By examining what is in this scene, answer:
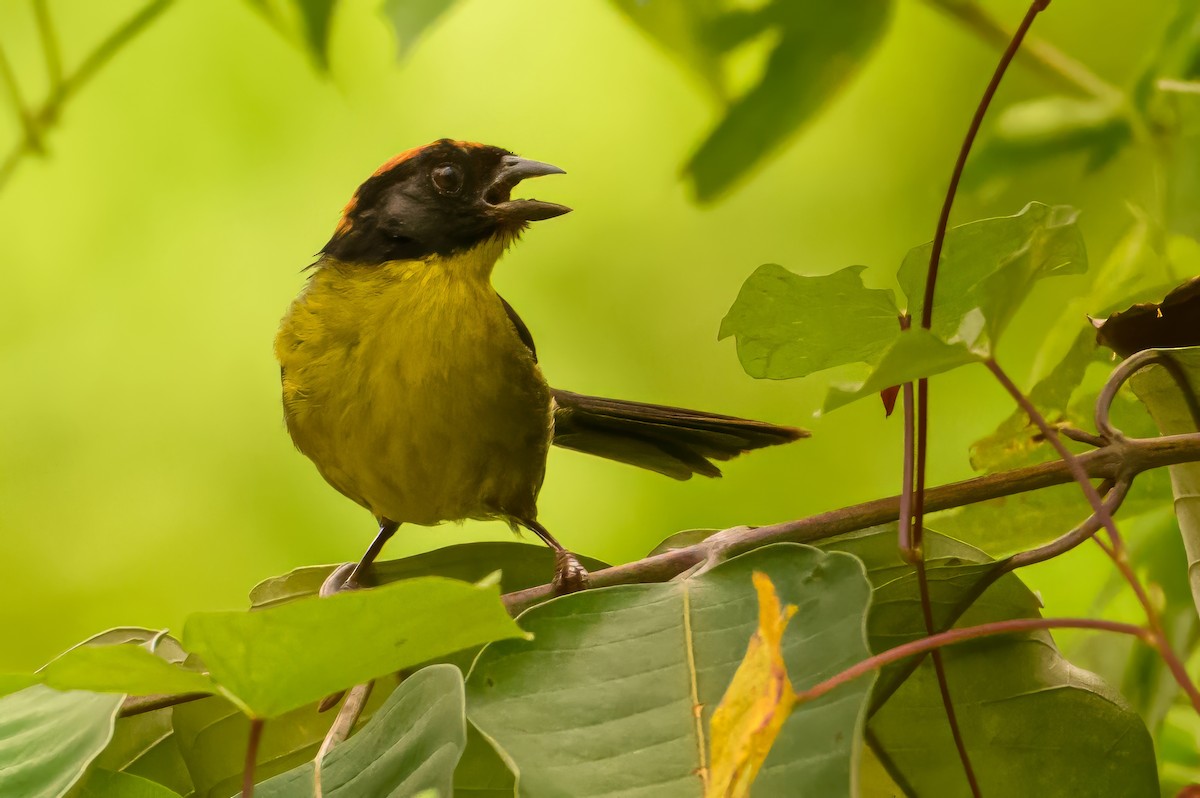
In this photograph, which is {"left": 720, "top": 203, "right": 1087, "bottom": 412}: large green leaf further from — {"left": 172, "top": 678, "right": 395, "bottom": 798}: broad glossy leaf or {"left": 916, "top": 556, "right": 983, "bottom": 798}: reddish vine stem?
{"left": 172, "top": 678, "right": 395, "bottom": 798}: broad glossy leaf

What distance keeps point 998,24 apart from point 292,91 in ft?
11.8

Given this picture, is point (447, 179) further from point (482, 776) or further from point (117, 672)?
point (117, 672)

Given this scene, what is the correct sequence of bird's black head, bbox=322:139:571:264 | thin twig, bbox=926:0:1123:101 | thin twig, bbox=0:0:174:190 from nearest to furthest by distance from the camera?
thin twig, bbox=926:0:1123:101 < thin twig, bbox=0:0:174:190 < bird's black head, bbox=322:139:571:264

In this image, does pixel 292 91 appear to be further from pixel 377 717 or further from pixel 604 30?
pixel 377 717

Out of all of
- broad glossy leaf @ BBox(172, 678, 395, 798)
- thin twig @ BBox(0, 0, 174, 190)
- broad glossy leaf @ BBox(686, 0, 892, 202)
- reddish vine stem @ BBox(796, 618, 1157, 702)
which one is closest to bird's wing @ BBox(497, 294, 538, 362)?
broad glossy leaf @ BBox(686, 0, 892, 202)

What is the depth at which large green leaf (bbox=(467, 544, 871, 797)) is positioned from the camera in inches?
32.4

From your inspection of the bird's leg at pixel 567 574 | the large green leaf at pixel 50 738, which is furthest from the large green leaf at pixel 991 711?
the large green leaf at pixel 50 738

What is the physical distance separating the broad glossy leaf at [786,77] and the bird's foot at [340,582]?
704 mm

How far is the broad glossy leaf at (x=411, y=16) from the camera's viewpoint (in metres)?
1.63

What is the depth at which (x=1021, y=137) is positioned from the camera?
177cm

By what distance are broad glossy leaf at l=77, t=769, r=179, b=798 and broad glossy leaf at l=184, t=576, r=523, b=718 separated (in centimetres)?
20

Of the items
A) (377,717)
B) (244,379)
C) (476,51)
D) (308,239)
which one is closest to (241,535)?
(244,379)

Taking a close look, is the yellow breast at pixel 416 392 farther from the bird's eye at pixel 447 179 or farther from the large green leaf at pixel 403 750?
the large green leaf at pixel 403 750

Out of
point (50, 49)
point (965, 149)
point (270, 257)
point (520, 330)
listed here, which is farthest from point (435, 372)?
point (270, 257)
